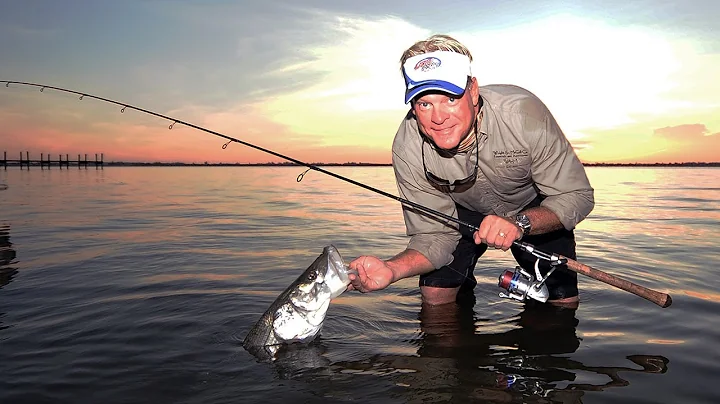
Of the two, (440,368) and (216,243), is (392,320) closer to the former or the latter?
(440,368)

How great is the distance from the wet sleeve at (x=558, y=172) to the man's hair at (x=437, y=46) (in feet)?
2.56

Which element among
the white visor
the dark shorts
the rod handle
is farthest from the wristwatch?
the dark shorts

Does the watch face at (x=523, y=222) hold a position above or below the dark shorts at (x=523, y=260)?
above

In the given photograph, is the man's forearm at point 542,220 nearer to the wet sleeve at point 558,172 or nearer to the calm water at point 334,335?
the wet sleeve at point 558,172

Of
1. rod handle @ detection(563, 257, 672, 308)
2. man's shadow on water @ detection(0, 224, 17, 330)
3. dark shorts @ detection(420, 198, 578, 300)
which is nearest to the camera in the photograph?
rod handle @ detection(563, 257, 672, 308)

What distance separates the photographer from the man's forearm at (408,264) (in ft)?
13.9

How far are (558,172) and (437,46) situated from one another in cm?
140

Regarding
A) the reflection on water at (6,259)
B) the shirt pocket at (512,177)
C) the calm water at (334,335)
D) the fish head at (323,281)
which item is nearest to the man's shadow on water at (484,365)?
the calm water at (334,335)

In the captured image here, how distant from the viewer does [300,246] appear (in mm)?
9102

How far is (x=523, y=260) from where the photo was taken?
210 inches

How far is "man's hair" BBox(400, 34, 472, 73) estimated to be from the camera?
3.78 meters

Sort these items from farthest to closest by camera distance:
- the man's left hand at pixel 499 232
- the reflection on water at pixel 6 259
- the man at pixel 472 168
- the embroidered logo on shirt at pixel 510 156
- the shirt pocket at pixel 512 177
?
the reflection on water at pixel 6 259 < the shirt pocket at pixel 512 177 < the embroidered logo on shirt at pixel 510 156 < the man at pixel 472 168 < the man's left hand at pixel 499 232

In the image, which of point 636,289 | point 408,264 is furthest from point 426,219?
point 636,289

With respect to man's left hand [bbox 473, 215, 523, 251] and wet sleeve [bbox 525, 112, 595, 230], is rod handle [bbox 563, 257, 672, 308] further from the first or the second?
man's left hand [bbox 473, 215, 523, 251]
